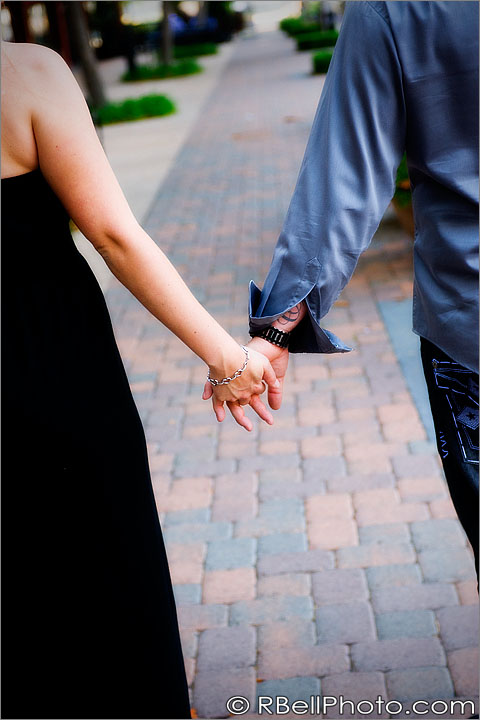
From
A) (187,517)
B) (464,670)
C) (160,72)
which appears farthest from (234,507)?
(160,72)

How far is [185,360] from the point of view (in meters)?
5.34

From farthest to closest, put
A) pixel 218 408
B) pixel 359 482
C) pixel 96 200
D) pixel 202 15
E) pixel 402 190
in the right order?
pixel 202 15, pixel 402 190, pixel 359 482, pixel 218 408, pixel 96 200

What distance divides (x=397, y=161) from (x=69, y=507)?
1.07 m

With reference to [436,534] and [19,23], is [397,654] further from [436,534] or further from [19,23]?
[19,23]

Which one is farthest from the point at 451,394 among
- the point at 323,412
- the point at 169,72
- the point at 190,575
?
the point at 169,72

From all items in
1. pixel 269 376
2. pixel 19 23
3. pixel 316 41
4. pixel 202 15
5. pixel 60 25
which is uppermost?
pixel 269 376

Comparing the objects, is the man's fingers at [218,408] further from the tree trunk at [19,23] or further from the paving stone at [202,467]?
the tree trunk at [19,23]

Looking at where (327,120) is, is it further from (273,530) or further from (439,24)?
(273,530)

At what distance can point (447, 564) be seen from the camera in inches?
121

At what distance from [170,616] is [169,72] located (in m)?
27.0

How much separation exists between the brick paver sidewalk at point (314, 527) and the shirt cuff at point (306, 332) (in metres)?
1.13

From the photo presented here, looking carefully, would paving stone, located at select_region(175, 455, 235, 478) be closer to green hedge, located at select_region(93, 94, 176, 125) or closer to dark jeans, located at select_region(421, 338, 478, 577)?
dark jeans, located at select_region(421, 338, 478, 577)

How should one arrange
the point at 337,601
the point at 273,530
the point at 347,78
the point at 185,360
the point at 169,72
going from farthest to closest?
the point at 169,72 → the point at 185,360 → the point at 273,530 → the point at 337,601 → the point at 347,78

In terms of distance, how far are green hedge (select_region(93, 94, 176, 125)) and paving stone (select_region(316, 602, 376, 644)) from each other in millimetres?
16020
